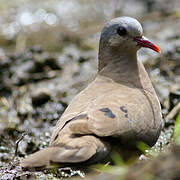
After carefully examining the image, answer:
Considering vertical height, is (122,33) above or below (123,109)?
above

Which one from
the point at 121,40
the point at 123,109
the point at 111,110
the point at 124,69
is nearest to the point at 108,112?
the point at 111,110

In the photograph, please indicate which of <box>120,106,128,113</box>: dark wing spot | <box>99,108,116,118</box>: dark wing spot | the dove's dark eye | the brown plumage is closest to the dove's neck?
the brown plumage

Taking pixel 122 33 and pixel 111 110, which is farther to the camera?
pixel 122 33

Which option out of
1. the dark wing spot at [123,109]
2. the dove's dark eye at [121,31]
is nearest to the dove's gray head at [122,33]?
the dove's dark eye at [121,31]

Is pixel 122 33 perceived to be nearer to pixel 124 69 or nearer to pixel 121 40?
pixel 121 40

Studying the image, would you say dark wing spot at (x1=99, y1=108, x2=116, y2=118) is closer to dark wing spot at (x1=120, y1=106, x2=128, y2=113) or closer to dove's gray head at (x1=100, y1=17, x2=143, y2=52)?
dark wing spot at (x1=120, y1=106, x2=128, y2=113)

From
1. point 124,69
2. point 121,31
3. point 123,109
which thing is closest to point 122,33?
point 121,31

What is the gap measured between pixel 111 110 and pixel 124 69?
1037 millimetres

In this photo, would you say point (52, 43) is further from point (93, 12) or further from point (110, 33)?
point (110, 33)

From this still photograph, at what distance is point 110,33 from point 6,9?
6.45 metres

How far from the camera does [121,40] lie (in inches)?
182

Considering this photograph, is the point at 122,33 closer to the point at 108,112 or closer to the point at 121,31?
the point at 121,31

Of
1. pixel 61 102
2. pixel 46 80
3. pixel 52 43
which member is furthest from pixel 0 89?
pixel 52 43

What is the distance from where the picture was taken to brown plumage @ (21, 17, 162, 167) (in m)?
3.35
